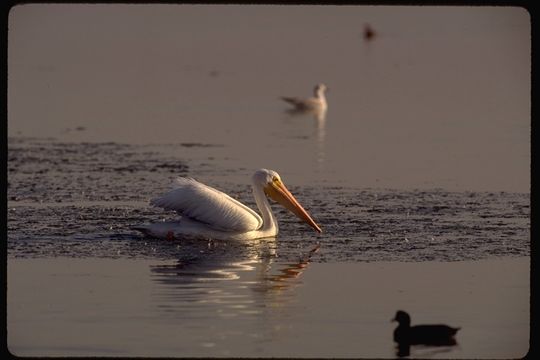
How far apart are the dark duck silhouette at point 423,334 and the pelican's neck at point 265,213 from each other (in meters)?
3.52

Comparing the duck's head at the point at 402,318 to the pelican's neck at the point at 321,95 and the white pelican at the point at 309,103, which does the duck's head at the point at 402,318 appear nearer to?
the white pelican at the point at 309,103

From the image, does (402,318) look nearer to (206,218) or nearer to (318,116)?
(206,218)

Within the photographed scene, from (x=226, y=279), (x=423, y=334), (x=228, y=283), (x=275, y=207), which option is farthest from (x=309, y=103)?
(x=423, y=334)

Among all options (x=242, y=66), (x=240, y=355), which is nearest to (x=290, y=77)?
(x=242, y=66)

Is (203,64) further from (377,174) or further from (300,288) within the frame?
(300,288)

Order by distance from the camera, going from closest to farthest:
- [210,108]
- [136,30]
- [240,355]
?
[240,355] → [210,108] → [136,30]

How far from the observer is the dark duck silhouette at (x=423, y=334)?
739 centimetres

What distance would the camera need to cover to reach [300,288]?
Result: 8.93 meters

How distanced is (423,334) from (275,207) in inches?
206

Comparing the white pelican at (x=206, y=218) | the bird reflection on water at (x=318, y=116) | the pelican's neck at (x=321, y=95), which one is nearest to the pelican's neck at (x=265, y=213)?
the white pelican at (x=206, y=218)

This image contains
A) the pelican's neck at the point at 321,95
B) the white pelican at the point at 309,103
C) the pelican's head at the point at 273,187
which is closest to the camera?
the pelican's head at the point at 273,187

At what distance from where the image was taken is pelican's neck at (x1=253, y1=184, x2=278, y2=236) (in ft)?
35.9

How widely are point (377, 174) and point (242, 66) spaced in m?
13.9

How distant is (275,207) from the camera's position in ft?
41.2
